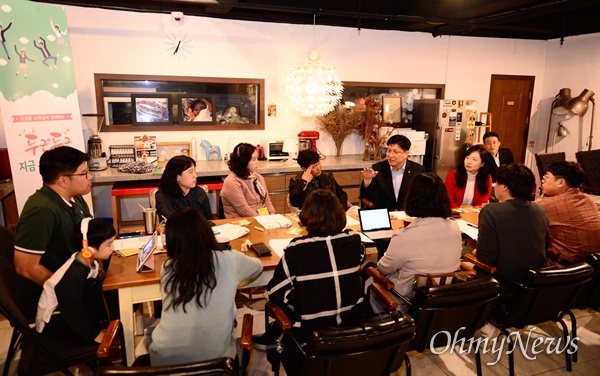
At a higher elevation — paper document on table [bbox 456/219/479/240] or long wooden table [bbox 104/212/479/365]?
paper document on table [bbox 456/219/479/240]

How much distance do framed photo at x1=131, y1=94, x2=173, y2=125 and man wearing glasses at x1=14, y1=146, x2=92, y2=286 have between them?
2.70 m

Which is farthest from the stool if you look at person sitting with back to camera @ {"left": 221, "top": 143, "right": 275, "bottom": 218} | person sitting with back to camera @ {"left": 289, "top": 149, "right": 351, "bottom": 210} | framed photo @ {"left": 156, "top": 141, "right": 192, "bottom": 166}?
person sitting with back to camera @ {"left": 289, "top": 149, "right": 351, "bottom": 210}

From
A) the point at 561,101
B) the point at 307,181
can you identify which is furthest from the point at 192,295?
the point at 561,101

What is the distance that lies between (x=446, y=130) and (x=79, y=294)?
17.1ft

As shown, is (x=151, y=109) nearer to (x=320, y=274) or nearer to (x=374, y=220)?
(x=374, y=220)

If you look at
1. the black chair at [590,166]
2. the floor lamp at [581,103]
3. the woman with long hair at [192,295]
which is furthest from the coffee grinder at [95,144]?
the floor lamp at [581,103]

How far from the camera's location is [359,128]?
5.94 metres

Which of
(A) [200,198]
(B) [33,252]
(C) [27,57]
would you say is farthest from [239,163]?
(C) [27,57]

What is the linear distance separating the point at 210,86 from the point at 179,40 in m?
0.66

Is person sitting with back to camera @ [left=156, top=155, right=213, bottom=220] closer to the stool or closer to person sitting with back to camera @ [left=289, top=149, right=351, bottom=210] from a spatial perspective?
person sitting with back to camera @ [left=289, top=149, right=351, bottom=210]

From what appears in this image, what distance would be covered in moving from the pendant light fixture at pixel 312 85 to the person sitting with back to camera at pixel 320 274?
3001mm

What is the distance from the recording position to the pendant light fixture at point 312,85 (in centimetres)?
467

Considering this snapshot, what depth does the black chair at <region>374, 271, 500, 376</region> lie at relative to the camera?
1.90 meters

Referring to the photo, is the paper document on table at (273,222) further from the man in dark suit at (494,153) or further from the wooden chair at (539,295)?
the man in dark suit at (494,153)
